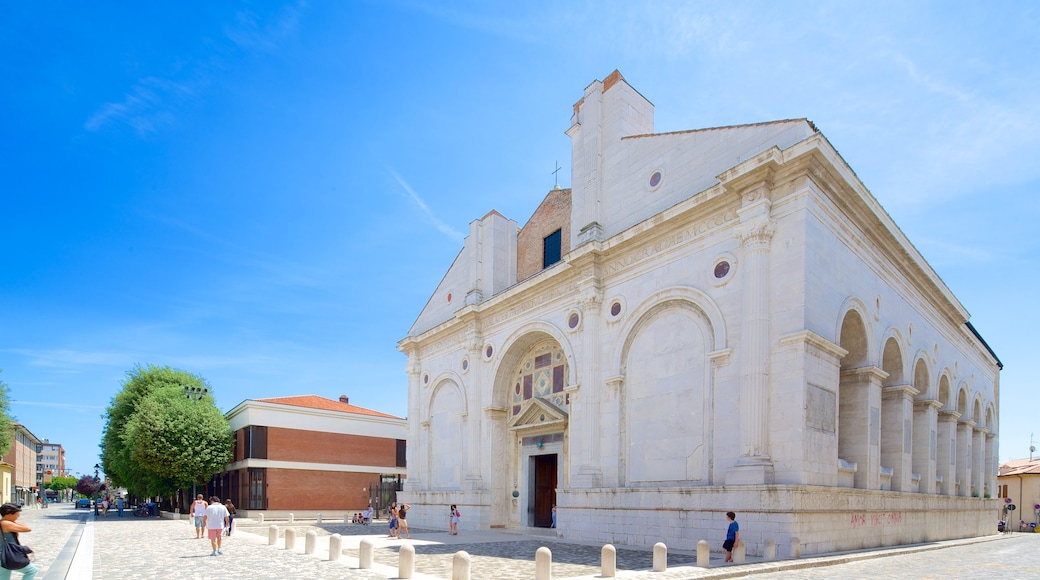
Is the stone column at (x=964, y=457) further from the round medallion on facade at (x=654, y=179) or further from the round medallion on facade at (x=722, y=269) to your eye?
the round medallion on facade at (x=654, y=179)

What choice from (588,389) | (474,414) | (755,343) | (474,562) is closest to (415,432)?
(474,414)

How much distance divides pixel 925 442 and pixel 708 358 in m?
10.6

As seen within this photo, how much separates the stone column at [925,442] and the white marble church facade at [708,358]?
0.07 meters

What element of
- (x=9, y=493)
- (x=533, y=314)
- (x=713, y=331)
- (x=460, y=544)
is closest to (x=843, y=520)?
(x=713, y=331)

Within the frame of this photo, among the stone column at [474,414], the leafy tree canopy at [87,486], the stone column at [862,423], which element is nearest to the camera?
the stone column at [862,423]

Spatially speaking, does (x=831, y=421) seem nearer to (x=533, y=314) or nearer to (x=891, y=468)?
(x=891, y=468)

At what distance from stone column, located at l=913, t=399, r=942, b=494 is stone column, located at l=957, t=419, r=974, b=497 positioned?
13.4 feet

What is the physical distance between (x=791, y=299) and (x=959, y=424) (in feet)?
59.3

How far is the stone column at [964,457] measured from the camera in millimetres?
25812

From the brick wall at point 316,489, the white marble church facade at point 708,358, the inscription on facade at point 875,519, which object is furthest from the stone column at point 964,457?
the brick wall at point 316,489

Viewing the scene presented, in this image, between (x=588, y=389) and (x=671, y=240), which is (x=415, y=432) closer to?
(x=588, y=389)

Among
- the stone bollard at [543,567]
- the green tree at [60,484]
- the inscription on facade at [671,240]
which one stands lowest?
the green tree at [60,484]

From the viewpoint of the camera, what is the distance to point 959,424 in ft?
90.2

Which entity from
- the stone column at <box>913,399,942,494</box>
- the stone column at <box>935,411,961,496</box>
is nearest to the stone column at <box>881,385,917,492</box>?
the stone column at <box>913,399,942,494</box>
